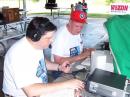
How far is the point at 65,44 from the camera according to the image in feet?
8.11

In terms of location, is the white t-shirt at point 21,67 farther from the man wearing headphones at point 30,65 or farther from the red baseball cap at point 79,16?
the red baseball cap at point 79,16

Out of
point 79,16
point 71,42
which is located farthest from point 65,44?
point 79,16

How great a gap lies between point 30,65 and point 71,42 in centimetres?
106

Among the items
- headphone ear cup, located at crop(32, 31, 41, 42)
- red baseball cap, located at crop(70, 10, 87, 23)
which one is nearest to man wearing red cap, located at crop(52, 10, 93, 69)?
red baseball cap, located at crop(70, 10, 87, 23)

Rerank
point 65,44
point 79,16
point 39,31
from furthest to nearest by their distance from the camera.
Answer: point 65,44, point 79,16, point 39,31

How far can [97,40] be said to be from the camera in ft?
20.6

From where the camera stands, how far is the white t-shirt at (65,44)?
2436 mm

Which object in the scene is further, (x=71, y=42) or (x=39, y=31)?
(x=71, y=42)

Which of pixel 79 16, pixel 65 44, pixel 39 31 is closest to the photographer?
pixel 39 31

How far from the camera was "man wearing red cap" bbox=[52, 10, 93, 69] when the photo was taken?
2.34 metres

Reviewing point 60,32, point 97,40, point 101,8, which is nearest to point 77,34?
point 60,32

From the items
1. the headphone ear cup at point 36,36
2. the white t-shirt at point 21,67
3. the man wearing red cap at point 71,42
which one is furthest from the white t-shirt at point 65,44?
the headphone ear cup at point 36,36

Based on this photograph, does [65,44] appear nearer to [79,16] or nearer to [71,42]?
[71,42]

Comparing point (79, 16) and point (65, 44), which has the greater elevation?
point (79, 16)
